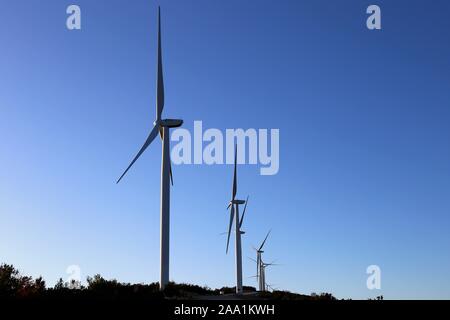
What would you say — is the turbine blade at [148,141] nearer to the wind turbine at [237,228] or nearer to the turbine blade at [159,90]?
the turbine blade at [159,90]

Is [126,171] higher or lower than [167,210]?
higher

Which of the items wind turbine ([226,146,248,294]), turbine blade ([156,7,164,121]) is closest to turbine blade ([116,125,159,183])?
turbine blade ([156,7,164,121])

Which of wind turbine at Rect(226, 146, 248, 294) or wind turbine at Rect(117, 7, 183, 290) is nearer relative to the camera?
wind turbine at Rect(117, 7, 183, 290)

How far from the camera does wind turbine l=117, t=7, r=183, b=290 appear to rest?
55750 mm

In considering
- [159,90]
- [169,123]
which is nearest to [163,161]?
[169,123]

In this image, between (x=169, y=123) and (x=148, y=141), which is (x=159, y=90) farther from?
(x=148, y=141)

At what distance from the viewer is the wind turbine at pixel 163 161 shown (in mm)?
55750

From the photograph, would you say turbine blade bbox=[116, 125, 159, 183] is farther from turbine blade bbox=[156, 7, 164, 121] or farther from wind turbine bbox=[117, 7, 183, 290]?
turbine blade bbox=[156, 7, 164, 121]

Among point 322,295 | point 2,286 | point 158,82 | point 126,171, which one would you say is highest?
point 158,82

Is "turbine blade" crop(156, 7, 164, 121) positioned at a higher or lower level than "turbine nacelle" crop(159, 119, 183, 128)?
higher
